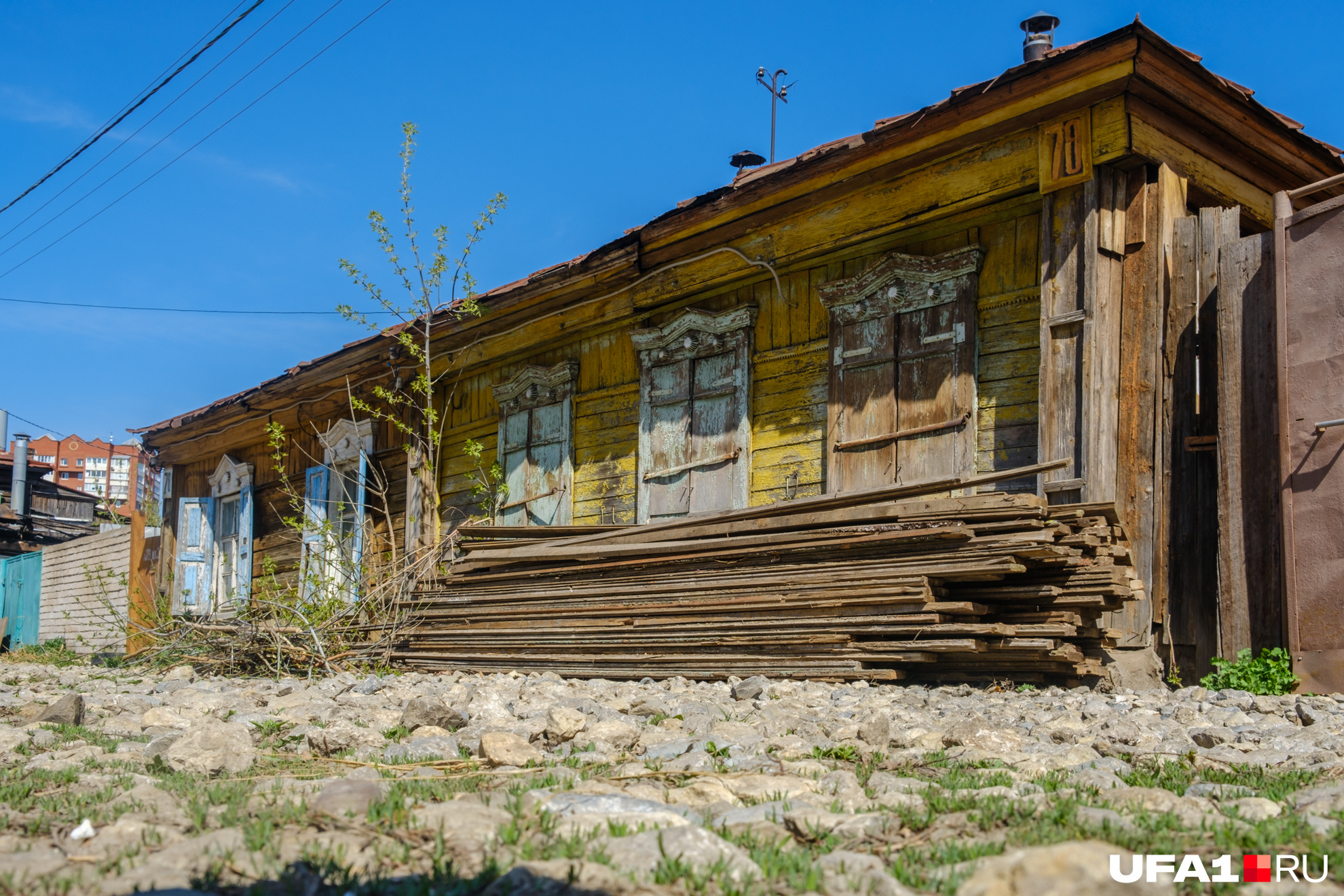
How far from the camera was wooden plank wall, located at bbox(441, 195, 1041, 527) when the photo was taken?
739cm

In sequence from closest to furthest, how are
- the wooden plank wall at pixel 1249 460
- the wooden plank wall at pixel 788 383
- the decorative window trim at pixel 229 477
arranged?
the wooden plank wall at pixel 1249 460, the wooden plank wall at pixel 788 383, the decorative window trim at pixel 229 477

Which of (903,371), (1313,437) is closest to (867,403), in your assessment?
(903,371)

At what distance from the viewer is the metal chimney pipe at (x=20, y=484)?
1161 inches

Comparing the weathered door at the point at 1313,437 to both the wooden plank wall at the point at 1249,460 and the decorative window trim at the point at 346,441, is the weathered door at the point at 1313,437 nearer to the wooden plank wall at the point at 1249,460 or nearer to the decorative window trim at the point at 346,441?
the wooden plank wall at the point at 1249,460

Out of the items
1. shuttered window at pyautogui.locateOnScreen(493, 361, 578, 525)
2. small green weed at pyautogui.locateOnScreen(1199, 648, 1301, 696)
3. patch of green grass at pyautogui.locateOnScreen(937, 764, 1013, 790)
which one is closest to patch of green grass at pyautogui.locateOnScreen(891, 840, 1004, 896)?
patch of green grass at pyautogui.locateOnScreen(937, 764, 1013, 790)

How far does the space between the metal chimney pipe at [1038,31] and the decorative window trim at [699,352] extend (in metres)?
2.95

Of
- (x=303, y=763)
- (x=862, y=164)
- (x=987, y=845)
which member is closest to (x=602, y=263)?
(x=862, y=164)

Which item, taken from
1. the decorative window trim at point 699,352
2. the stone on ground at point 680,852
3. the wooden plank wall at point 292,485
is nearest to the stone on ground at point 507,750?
the stone on ground at point 680,852

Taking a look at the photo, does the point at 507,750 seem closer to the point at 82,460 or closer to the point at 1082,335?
the point at 1082,335

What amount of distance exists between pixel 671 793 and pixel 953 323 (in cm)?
534

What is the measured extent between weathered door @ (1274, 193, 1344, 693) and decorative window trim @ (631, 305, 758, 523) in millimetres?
4115

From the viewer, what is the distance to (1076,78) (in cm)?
675

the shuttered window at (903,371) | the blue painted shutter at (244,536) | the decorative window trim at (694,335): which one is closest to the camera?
the shuttered window at (903,371)

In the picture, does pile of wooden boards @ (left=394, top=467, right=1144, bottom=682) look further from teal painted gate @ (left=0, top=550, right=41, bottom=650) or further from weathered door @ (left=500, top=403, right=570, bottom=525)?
teal painted gate @ (left=0, top=550, right=41, bottom=650)
